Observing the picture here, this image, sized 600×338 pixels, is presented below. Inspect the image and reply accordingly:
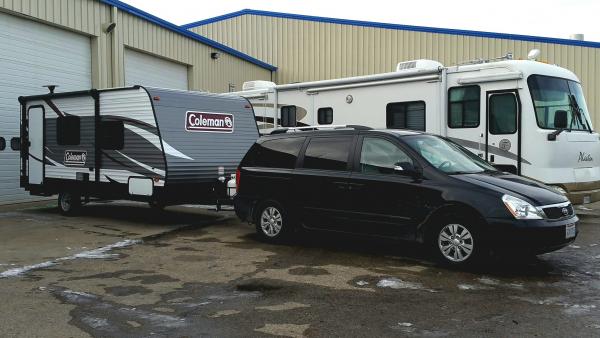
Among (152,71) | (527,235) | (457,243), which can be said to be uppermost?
(152,71)

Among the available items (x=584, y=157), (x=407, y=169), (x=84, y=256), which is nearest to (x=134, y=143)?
(x=84, y=256)

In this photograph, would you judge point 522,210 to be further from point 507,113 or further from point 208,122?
point 208,122

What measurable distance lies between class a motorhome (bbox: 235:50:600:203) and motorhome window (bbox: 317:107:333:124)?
3.23 ft

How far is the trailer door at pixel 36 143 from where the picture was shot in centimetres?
1170

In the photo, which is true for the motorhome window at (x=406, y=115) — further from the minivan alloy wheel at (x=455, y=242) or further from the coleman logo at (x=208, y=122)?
the minivan alloy wheel at (x=455, y=242)

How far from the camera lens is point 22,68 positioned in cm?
1402

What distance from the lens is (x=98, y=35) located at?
1564 cm

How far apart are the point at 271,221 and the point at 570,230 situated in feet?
13.0

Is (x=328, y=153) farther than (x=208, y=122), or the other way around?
(x=208, y=122)

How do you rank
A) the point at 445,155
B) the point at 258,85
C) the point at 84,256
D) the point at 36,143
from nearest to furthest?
the point at 445,155 < the point at 84,256 < the point at 36,143 < the point at 258,85

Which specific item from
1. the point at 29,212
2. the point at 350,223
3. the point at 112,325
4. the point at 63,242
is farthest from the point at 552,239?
the point at 29,212

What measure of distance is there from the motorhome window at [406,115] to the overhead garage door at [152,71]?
28.7ft

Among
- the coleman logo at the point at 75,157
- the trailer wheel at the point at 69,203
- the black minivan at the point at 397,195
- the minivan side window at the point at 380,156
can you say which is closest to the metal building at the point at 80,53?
the trailer wheel at the point at 69,203

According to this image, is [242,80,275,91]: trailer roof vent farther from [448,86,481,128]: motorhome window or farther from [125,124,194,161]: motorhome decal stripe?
[448,86,481,128]: motorhome window
